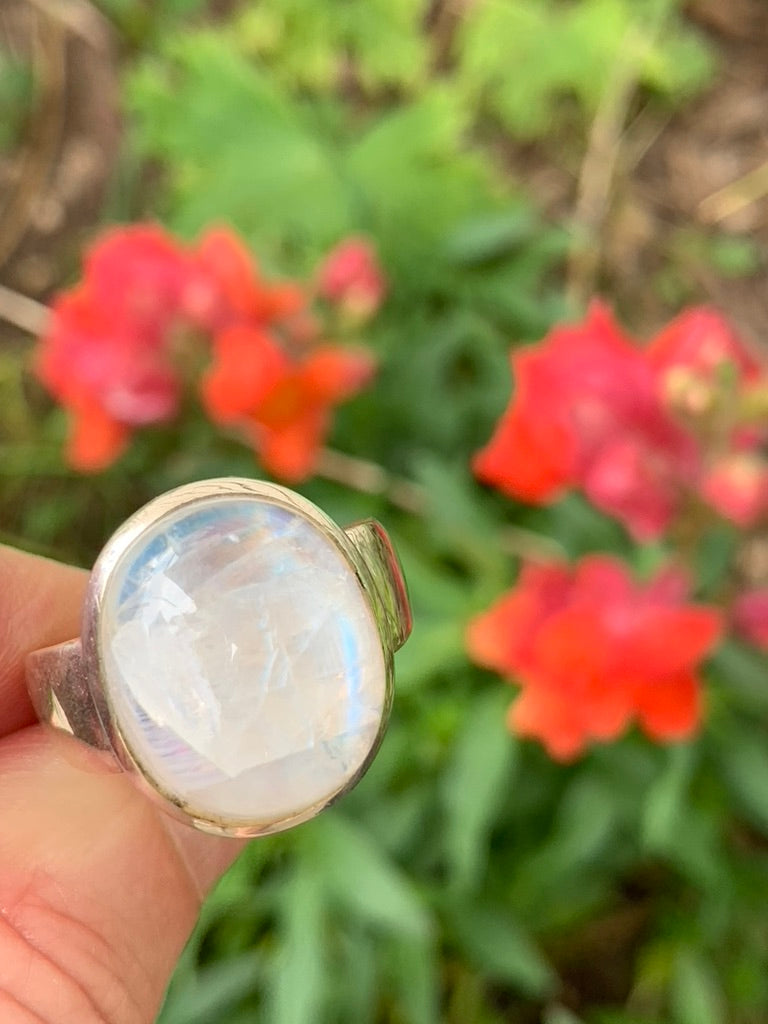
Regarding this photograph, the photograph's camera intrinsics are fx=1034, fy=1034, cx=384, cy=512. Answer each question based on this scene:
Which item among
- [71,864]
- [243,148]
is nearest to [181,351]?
[243,148]

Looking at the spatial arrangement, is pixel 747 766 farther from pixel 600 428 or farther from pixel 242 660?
pixel 242 660

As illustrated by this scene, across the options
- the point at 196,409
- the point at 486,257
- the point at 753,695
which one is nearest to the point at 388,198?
the point at 486,257

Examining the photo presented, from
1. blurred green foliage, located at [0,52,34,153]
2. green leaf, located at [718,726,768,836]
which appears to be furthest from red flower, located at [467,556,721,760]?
blurred green foliage, located at [0,52,34,153]

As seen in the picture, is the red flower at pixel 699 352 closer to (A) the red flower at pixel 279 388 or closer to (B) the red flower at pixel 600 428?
(B) the red flower at pixel 600 428

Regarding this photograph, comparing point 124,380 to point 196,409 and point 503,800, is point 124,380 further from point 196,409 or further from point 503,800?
point 503,800

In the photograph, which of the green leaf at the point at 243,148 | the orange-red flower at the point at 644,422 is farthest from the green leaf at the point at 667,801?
the green leaf at the point at 243,148

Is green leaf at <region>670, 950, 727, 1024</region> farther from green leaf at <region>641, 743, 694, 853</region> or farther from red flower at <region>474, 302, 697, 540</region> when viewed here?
red flower at <region>474, 302, 697, 540</region>
